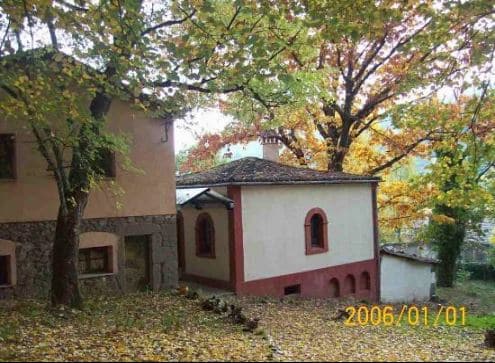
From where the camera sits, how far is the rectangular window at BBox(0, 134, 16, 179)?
37.7 feet

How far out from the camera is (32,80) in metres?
8.59

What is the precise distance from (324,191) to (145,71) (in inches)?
352

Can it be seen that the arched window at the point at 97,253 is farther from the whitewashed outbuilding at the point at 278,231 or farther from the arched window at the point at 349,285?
the arched window at the point at 349,285

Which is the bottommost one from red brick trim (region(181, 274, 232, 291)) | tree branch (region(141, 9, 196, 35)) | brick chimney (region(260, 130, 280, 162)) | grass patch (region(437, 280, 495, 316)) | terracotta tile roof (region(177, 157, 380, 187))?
grass patch (region(437, 280, 495, 316))

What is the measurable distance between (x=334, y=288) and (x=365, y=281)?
175 cm

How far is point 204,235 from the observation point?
15578 mm

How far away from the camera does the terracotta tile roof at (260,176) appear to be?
554 inches

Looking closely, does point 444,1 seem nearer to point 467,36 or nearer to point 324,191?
point 467,36

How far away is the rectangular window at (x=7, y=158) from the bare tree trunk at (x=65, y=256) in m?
2.71

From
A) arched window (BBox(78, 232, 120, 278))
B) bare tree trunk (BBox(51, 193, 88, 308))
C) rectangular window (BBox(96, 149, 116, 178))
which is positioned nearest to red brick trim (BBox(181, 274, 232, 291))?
arched window (BBox(78, 232, 120, 278))

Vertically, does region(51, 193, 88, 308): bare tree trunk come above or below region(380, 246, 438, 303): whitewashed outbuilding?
above

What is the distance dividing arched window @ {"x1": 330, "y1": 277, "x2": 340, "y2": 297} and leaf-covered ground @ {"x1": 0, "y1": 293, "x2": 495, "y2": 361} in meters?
4.12

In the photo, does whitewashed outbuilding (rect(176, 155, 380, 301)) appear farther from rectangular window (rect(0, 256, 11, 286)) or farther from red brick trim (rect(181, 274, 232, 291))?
rectangular window (rect(0, 256, 11, 286))

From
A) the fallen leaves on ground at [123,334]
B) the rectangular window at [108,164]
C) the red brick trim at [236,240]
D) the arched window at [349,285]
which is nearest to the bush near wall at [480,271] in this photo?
the arched window at [349,285]
